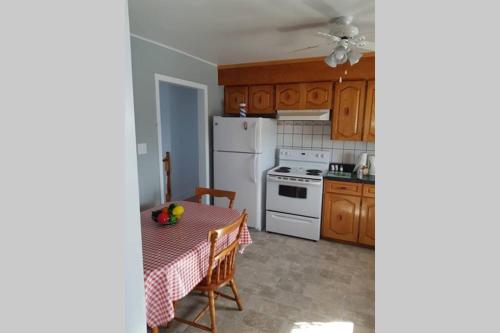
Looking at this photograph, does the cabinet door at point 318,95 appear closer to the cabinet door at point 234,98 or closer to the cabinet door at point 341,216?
the cabinet door at point 234,98

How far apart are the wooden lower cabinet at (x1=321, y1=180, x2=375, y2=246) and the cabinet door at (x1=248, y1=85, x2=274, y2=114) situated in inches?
51.2

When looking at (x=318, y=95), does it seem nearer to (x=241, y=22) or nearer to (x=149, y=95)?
(x=241, y=22)

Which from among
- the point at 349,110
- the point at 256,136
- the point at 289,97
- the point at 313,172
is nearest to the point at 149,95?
the point at 256,136

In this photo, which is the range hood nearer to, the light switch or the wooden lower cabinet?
the wooden lower cabinet

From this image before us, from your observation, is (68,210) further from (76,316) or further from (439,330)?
(439,330)

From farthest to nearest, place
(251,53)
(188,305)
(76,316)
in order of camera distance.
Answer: (251,53), (188,305), (76,316)

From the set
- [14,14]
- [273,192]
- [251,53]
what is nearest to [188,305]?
[273,192]

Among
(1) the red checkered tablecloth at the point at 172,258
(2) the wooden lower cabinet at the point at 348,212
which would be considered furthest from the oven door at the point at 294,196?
(1) the red checkered tablecloth at the point at 172,258

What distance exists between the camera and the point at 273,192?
3.35 meters

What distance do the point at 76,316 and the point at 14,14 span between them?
18.6 inches

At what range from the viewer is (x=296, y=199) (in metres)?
3.22

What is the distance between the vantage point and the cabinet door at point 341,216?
3.05 meters

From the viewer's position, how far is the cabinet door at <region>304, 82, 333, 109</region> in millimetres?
3188

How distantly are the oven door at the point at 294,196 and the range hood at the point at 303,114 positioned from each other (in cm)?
80
